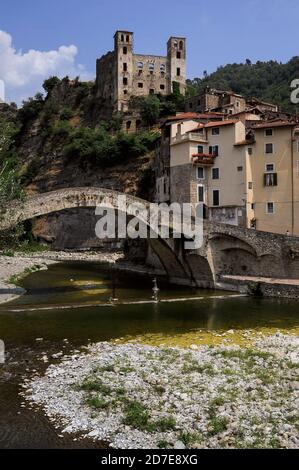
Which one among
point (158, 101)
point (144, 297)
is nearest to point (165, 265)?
point (144, 297)

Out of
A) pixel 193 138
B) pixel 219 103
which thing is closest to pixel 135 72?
pixel 219 103

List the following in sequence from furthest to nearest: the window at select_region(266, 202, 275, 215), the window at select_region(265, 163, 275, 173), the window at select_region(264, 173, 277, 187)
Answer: the window at select_region(266, 202, 275, 215) < the window at select_region(265, 163, 275, 173) < the window at select_region(264, 173, 277, 187)

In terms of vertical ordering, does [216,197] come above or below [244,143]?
below

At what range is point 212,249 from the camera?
111 feet

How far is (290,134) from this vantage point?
3722cm

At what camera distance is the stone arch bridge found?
29297 mm

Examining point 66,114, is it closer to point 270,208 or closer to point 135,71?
point 135,71

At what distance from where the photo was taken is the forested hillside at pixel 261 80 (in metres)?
93.6

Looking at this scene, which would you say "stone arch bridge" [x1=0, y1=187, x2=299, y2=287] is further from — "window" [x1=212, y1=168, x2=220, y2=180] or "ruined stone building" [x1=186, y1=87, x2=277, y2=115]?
"ruined stone building" [x1=186, y1=87, x2=277, y2=115]

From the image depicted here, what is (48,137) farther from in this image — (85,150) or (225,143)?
(225,143)

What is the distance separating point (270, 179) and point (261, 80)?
9048cm

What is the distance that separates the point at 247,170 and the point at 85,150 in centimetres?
3976

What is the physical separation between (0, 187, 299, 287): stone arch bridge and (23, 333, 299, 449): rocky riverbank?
1439 cm

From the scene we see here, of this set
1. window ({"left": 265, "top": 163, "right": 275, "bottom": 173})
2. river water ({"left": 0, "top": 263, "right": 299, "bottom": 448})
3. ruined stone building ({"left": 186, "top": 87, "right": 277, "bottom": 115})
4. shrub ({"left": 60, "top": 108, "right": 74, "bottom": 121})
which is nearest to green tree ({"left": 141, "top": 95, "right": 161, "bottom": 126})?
ruined stone building ({"left": 186, "top": 87, "right": 277, "bottom": 115})
